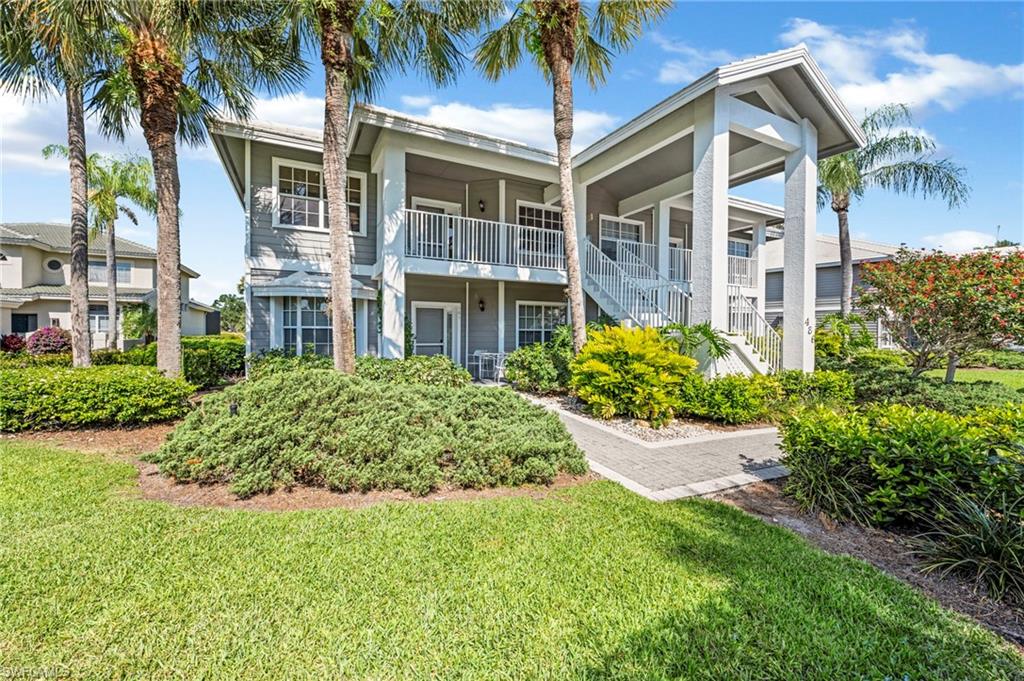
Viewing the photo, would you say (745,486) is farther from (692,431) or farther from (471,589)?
(471,589)

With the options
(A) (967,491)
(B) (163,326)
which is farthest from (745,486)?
(B) (163,326)

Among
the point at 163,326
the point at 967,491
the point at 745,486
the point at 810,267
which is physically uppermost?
the point at 810,267

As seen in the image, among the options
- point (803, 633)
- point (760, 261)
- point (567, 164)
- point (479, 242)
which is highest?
point (567, 164)

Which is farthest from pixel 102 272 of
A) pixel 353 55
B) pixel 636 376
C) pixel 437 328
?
pixel 636 376

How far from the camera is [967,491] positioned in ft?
11.3

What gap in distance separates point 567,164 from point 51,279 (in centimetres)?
3088

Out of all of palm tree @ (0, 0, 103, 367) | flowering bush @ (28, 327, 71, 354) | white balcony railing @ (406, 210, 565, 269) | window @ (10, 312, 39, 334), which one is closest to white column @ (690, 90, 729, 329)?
white balcony railing @ (406, 210, 565, 269)

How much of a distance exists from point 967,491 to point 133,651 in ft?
19.4

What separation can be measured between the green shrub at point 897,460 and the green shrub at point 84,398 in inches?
375

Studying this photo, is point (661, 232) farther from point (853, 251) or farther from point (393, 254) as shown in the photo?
point (853, 251)

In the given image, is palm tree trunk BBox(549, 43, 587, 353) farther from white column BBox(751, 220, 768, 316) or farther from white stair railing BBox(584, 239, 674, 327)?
white column BBox(751, 220, 768, 316)

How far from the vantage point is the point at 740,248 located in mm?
19391

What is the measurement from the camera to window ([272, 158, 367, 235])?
35.3 ft

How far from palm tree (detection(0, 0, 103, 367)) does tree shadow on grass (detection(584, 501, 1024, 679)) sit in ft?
38.3
